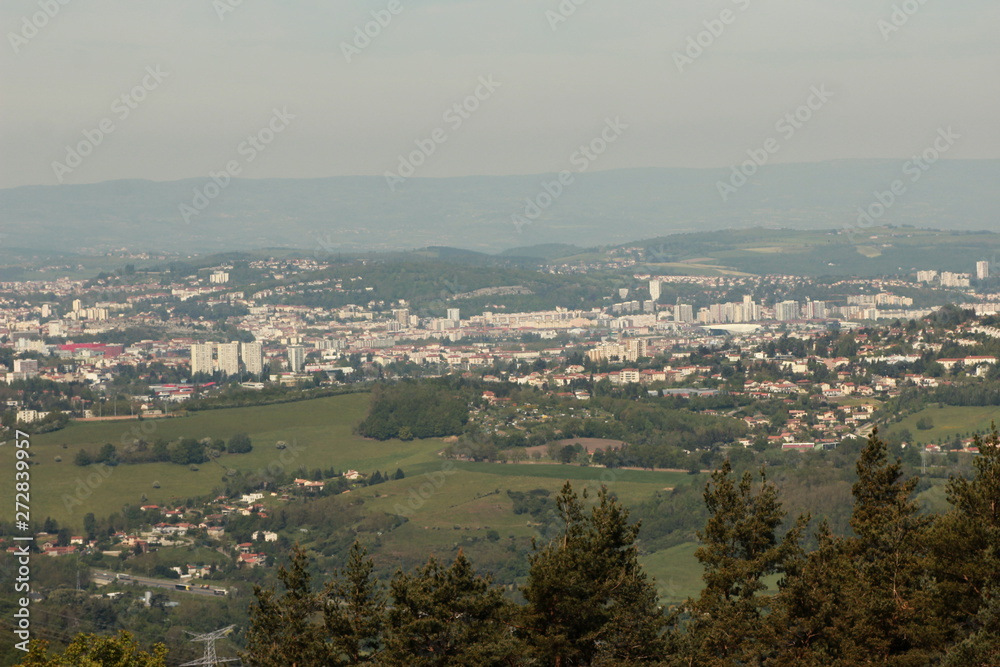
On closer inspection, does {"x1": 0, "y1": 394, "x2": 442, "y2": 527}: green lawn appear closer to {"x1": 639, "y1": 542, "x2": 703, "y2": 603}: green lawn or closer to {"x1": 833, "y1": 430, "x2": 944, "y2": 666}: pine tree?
{"x1": 639, "y1": 542, "x2": 703, "y2": 603}: green lawn

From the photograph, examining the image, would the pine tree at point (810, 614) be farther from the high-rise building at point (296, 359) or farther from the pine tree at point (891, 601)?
the high-rise building at point (296, 359)

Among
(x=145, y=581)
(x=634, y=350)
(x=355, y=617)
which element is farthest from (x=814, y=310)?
(x=355, y=617)

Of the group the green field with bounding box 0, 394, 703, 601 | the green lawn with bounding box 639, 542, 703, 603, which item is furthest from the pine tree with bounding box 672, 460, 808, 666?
the green field with bounding box 0, 394, 703, 601

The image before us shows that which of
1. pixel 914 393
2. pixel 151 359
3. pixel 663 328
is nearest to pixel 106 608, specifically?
pixel 914 393

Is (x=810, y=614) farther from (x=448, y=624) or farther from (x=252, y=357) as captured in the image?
(x=252, y=357)

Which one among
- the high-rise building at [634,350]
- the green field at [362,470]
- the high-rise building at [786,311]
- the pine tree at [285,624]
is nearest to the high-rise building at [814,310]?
the high-rise building at [786,311]

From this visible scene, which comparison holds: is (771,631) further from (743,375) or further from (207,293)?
(207,293)
